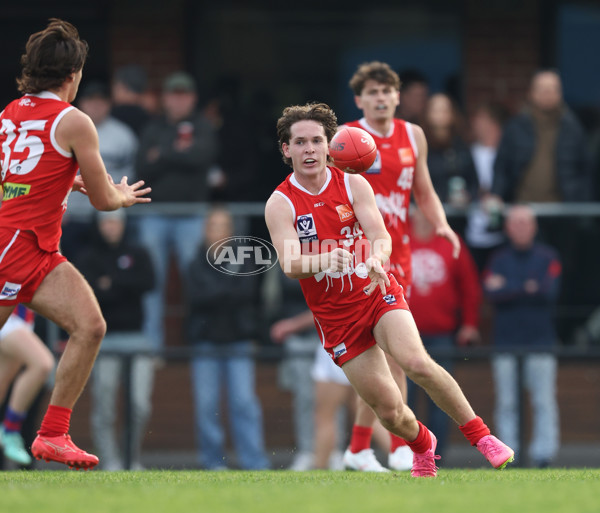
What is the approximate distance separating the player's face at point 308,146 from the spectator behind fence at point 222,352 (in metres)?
3.96

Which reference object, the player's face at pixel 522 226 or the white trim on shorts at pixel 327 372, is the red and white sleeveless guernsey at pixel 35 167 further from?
the player's face at pixel 522 226

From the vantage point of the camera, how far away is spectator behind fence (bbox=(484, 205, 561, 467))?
407 inches

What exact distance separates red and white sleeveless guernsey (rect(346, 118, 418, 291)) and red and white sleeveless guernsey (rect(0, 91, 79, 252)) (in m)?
2.24

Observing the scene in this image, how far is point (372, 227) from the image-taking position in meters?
6.60

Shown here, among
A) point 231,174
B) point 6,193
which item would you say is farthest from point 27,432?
point 6,193

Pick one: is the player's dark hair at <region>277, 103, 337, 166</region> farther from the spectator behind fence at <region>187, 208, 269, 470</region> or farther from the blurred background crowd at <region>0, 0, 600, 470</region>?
the spectator behind fence at <region>187, 208, 269, 470</region>

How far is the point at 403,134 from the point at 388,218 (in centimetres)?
63

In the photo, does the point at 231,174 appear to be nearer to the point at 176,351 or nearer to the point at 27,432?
the point at 176,351

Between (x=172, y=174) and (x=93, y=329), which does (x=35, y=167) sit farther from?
(x=172, y=174)

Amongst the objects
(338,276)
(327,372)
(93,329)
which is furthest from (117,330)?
(338,276)

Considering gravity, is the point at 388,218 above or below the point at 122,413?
above

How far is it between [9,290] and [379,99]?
2.93m

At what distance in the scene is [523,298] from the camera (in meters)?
10.9

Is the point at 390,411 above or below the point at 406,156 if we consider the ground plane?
below
